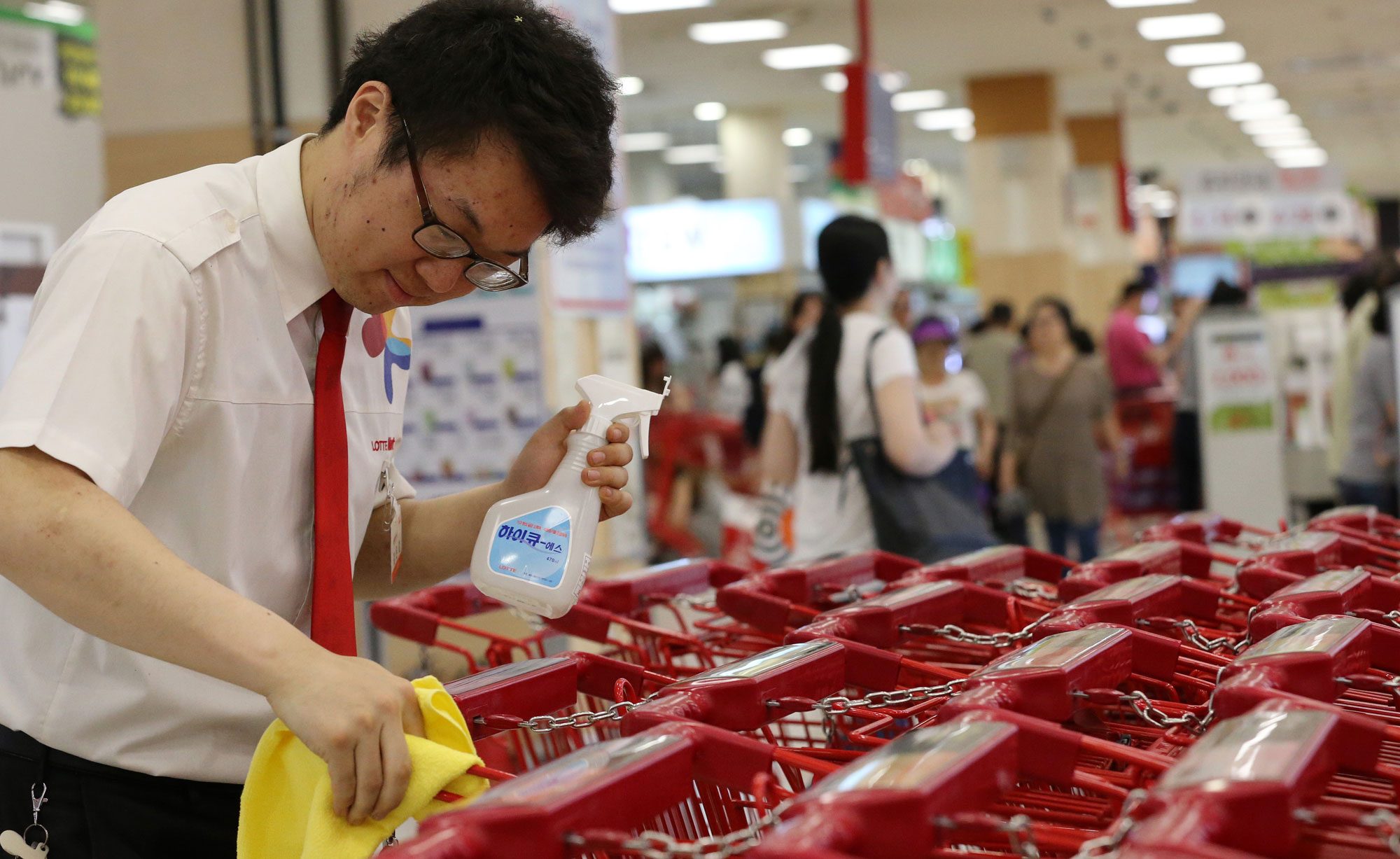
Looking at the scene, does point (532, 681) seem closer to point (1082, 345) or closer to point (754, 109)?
point (1082, 345)

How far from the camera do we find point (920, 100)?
16953 mm

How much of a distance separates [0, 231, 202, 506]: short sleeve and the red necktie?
0.18 m

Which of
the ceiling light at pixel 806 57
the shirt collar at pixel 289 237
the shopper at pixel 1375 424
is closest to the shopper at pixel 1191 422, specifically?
Result: the shopper at pixel 1375 424

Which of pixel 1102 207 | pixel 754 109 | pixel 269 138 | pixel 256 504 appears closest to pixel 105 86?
pixel 269 138

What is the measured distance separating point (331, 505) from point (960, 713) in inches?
28.1

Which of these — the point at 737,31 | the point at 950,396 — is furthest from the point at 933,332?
the point at 737,31

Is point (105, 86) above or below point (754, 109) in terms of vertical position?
below

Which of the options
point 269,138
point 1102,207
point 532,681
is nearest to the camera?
point 532,681

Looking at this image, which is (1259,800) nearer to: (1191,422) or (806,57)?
(1191,422)

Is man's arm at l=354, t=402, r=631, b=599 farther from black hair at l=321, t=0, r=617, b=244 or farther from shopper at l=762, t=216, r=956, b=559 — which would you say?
shopper at l=762, t=216, r=956, b=559

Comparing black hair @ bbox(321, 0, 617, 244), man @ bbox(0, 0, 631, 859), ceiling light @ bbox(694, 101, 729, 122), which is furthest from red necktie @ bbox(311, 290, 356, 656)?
ceiling light @ bbox(694, 101, 729, 122)

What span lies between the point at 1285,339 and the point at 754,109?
8755mm

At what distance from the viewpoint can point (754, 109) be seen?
55.1 ft

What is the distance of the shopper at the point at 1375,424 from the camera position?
6.12m
